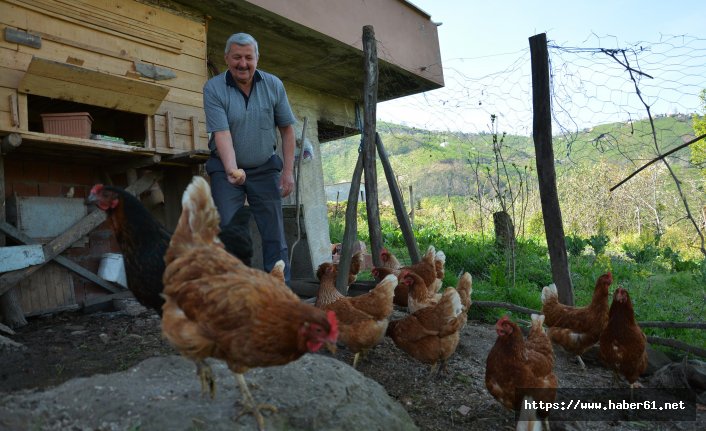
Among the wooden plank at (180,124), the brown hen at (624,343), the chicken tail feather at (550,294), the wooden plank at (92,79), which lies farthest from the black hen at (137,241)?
the chicken tail feather at (550,294)

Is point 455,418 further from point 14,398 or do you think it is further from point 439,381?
point 14,398

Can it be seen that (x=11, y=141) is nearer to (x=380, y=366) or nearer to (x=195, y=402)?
(x=195, y=402)

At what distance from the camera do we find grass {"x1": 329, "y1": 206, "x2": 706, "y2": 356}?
5.23 metres

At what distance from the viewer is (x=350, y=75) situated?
7289mm

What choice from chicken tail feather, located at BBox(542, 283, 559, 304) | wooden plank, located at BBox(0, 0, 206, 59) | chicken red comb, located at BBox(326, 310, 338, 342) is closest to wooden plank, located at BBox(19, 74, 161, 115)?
wooden plank, located at BBox(0, 0, 206, 59)

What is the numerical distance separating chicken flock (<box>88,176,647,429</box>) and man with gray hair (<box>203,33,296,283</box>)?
0.53 m

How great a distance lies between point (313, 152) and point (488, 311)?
4024 millimetres

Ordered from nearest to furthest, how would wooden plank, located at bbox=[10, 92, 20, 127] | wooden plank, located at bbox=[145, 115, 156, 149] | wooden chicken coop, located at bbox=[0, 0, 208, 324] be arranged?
wooden plank, located at bbox=[10, 92, 20, 127]
wooden chicken coop, located at bbox=[0, 0, 208, 324]
wooden plank, located at bbox=[145, 115, 156, 149]

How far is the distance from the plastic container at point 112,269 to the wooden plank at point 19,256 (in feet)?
3.00

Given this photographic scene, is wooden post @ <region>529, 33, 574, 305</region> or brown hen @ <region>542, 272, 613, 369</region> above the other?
wooden post @ <region>529, 33, 574, 305</region>

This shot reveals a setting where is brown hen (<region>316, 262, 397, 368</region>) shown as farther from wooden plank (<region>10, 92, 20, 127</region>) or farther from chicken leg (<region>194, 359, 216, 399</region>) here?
wooden plank (<region>10, 92, 20, 127</region>)

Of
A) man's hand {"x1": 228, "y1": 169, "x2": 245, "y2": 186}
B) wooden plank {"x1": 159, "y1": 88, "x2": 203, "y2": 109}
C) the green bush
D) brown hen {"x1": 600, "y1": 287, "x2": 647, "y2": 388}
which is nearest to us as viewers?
man's hand {"x1": 228, "y1": 169, "x2": 245, "y2": 186}

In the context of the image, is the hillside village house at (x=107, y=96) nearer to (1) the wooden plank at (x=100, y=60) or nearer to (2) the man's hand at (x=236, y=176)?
(1) the wooden plank at (x=100, y=60)

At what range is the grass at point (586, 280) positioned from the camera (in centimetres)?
523
